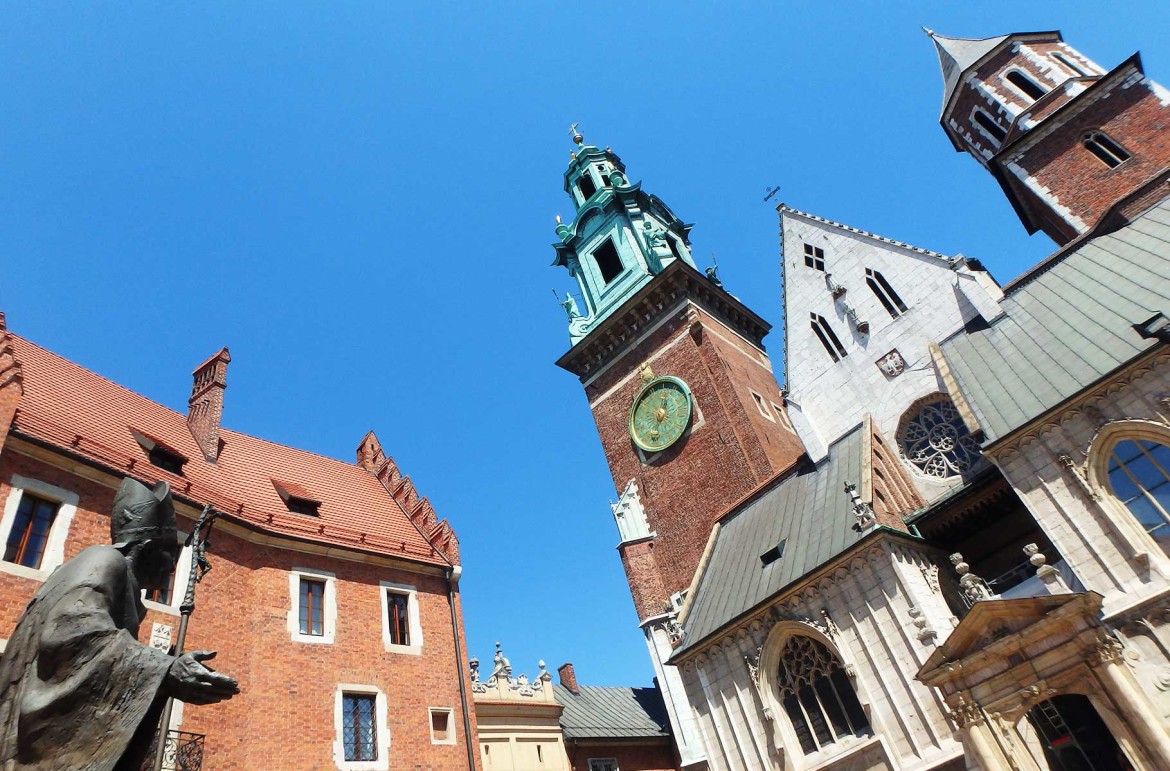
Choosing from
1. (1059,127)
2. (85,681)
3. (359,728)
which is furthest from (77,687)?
(1059,127)

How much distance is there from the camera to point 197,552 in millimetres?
9289

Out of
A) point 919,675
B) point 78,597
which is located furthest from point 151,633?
point 919,675

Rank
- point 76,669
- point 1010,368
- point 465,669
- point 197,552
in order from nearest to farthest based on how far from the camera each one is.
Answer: point 76,669, point 197,552, point 1010,368, point 465,669

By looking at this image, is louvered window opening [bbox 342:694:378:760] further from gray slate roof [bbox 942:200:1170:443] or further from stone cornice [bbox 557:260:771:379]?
stone cornice [bbox 557:260:771:379]

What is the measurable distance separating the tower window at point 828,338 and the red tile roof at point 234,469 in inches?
585

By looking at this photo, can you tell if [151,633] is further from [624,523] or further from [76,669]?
[624,523]

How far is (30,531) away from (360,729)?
8466 millimetres

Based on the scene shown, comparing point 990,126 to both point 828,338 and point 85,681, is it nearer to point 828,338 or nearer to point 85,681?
point 828,338

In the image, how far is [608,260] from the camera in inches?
1596

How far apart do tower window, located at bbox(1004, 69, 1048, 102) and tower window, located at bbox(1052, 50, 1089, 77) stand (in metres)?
1.41

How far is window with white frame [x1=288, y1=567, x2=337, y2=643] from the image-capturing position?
59.2ft

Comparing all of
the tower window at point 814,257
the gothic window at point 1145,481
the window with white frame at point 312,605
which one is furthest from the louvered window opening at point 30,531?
the tower window at point 814,257

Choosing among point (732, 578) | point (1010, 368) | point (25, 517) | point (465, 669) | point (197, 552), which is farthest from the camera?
point (732, 578)

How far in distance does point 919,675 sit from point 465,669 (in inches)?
475
